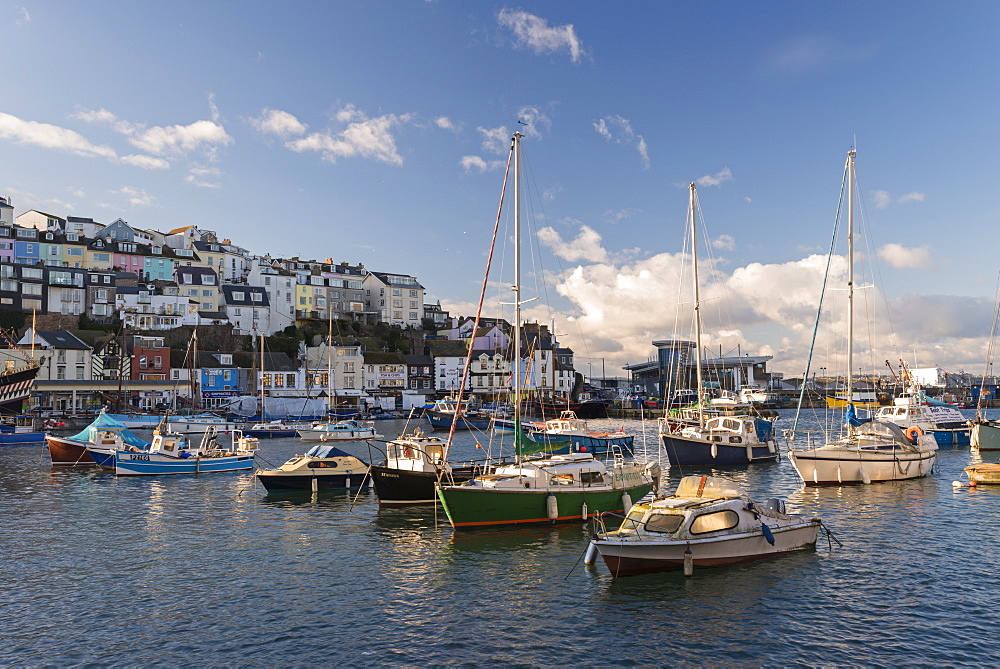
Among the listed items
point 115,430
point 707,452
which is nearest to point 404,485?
point 707,452

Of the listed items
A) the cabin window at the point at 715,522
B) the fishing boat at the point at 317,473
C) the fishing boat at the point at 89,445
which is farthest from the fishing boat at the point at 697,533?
the fishing boat at the point at 89,445

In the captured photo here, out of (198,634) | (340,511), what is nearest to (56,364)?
(340,511)

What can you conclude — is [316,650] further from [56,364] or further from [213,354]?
[213,354]

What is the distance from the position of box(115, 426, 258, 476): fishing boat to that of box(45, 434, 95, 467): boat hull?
785 centimetres

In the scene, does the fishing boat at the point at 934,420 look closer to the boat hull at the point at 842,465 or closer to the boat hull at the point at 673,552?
the boat hull at the point at 842,465

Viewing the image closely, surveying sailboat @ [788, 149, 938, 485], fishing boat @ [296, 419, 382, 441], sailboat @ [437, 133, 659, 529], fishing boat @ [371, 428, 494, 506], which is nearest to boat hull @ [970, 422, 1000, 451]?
sailboat @ [788, 149, 938, 485]

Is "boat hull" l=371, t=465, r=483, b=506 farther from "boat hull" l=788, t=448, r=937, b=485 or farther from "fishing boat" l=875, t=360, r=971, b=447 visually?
"fishing boat" l=875, t=360, r=971, b=447

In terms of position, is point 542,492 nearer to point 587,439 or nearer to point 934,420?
point 587,439

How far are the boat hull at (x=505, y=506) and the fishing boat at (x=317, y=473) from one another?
14271 millimetres

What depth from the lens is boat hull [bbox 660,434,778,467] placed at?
50.7 metres

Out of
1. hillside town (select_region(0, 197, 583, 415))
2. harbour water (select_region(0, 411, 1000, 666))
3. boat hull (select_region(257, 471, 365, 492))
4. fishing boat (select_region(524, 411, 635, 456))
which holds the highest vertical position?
hillside town (select_region(0, 197, 583, 415))

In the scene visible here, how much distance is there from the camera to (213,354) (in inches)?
4975

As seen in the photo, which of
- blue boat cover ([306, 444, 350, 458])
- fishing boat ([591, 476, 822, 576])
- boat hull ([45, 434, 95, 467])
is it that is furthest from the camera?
boat hull ([45, 434, 95, 467])

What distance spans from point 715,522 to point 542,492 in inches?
336
